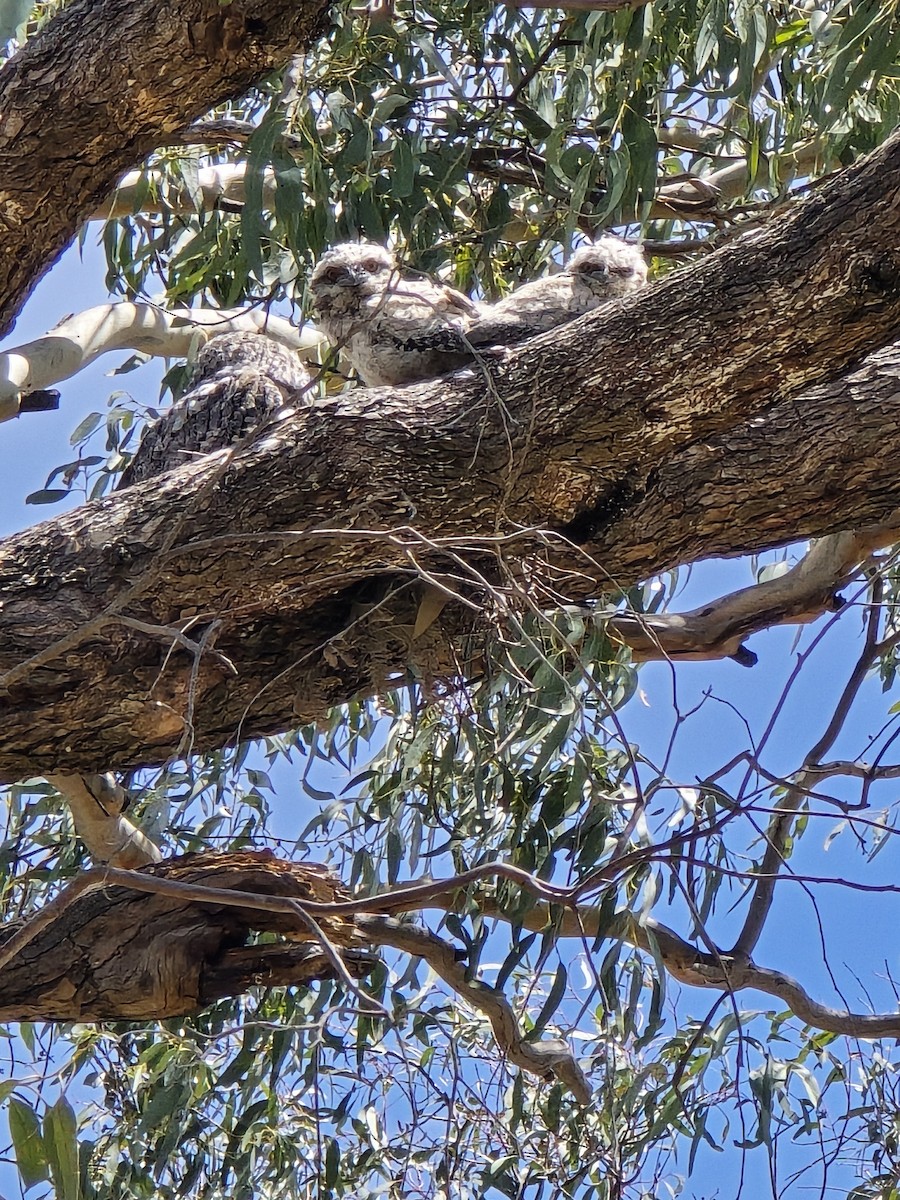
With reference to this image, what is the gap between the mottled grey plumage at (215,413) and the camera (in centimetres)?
293

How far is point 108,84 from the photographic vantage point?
6.31 feet

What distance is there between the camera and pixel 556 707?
2.48 metres

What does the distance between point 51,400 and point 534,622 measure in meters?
1.29

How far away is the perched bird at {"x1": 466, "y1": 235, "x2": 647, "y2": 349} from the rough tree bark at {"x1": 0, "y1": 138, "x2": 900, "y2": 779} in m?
0.49

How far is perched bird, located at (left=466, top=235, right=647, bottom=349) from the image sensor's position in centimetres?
252

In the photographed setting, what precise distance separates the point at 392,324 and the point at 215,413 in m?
0.56

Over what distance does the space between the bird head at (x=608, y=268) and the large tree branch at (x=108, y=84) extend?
3.05 feet

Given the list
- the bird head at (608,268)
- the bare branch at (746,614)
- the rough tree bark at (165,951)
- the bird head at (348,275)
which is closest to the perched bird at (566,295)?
the bird head at (608,268)

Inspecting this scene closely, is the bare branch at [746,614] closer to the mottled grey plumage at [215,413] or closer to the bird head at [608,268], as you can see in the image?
the bird head at [608,268]

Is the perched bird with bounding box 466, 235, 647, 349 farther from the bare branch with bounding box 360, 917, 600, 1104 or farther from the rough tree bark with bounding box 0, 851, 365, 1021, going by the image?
the bare branch with bounding box 360, 917, 600, 1104

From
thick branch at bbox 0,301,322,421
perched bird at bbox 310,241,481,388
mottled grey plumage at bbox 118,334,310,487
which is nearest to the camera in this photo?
perched bird at bbox 310,241,481,388

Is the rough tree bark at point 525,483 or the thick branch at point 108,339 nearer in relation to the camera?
the rough tree bark at point 525,483

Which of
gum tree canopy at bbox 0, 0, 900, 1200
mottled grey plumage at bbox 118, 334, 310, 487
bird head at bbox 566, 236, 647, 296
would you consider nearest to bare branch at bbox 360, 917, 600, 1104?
gum tree canopy at bbox 0, 0, 900, 1200

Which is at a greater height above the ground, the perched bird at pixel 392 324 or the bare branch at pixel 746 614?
the perched bird at pixel 392 324
